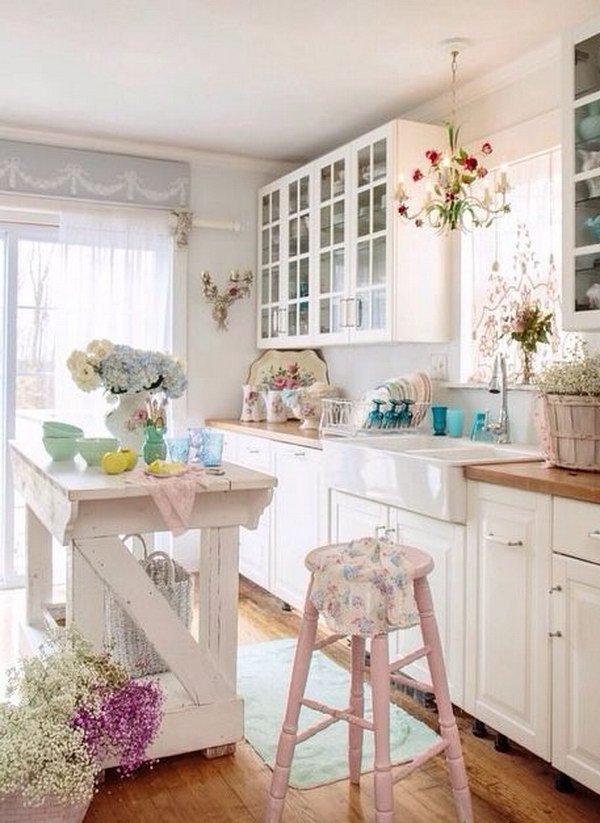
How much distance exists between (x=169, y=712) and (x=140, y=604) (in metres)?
0.36

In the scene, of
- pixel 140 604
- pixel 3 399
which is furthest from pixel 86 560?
→ pixel 3 399

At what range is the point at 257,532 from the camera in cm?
418

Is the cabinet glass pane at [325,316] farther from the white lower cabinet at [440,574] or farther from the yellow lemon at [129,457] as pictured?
the yellow lemon at [129,457]

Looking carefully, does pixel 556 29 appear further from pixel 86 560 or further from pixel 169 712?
pixel 169 712

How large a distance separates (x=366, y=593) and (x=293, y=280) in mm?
2881

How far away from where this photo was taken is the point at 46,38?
10.1ft

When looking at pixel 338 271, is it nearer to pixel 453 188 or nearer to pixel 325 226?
pixel 325 226

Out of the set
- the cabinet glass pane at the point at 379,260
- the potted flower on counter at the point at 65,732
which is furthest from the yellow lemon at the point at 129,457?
the cabinet glass pane at the point at 379,260

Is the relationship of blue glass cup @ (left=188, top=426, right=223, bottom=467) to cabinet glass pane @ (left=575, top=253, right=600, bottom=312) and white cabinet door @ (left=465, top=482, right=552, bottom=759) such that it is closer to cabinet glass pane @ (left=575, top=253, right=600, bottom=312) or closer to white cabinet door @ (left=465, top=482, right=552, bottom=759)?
white cabinet door @ (left=465, top=482, right=552, bottom=759)

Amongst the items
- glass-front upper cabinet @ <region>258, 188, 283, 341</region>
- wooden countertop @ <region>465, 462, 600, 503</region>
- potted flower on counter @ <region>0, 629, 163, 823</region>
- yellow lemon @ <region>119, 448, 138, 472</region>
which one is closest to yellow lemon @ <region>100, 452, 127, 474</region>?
yellow lemon @ <region>119, 448, 138, 472</region>

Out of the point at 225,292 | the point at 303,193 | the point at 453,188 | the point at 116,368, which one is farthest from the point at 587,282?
the point at 225,292

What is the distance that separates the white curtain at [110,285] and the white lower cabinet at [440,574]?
2041mm

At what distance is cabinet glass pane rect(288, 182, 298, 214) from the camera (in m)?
4.40

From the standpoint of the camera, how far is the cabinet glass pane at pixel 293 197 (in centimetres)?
440
